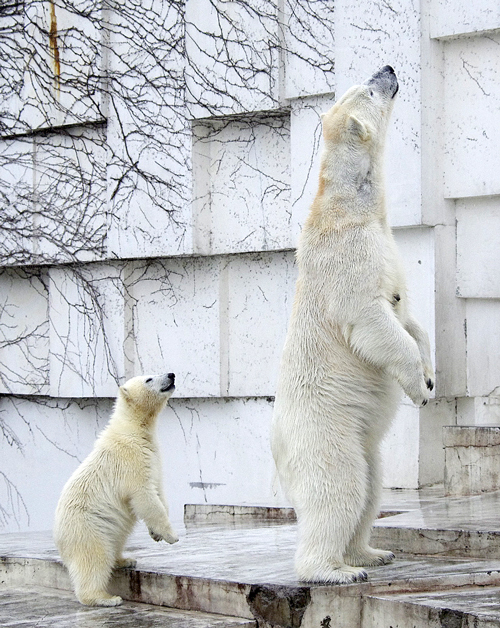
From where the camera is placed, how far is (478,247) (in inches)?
245

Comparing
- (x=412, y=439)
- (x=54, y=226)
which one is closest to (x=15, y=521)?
(x=54, y=226)

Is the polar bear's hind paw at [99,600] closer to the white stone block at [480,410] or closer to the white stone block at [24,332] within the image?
the white stone block at [480,410]

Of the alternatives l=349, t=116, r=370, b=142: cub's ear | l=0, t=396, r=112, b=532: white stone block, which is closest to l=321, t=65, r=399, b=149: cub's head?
l=349, t=116, r=370, b=142: cub's ear

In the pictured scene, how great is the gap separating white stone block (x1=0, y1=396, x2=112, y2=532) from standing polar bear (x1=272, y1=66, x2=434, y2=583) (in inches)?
178

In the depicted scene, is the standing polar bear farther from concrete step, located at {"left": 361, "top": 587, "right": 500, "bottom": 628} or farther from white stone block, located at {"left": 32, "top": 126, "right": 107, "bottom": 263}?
white stone block, located at {"left": 32, "top": 126, "right": 107, "bottom": 263}

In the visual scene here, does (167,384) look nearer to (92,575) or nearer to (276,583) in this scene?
(92,575)

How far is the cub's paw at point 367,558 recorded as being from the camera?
392 centimetres

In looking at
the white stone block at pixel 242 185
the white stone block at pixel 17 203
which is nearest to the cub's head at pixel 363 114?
the white stone block at pixel 242 185

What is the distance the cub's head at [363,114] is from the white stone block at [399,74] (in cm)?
209

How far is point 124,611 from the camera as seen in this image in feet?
13.0

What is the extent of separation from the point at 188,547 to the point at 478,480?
1.76m

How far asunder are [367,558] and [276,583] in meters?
0.48

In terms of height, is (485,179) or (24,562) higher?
(485,179)

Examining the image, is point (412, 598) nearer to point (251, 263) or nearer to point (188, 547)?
point (188, 547)
